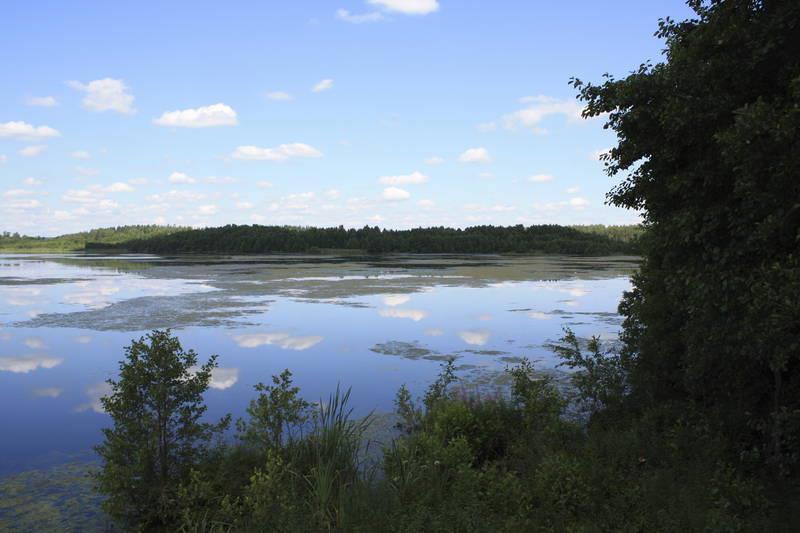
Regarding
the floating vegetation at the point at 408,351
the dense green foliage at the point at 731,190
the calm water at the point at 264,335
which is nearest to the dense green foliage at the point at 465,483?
the dense green foliage at the point at 731,190

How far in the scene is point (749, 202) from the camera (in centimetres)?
601

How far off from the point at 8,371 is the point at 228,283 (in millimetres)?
25179

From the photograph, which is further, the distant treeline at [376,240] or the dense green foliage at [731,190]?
the distant treeline at [376,240]

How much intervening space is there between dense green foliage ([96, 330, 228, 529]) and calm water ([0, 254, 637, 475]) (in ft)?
7.79

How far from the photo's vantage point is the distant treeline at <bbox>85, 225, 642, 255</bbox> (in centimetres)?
12431

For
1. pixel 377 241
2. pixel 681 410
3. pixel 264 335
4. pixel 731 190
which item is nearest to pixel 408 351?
pixel 264 335

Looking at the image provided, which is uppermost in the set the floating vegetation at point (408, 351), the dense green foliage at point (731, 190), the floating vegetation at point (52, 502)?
the dense green foliage at point (731, 190)

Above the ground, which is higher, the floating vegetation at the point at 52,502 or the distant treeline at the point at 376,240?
the distant treeline at the point at 376,240

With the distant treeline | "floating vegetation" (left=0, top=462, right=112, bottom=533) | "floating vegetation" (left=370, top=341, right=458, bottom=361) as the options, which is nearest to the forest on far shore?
the distant treeline

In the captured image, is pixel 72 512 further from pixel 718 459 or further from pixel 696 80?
pixel 696 80

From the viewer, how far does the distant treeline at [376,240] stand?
408 feet

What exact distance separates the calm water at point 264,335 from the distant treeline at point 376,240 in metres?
87.5

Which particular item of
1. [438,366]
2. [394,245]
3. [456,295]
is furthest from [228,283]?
[394,245]

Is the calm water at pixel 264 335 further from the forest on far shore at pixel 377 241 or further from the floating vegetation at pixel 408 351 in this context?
the forest on far shore at pixel 377 241
